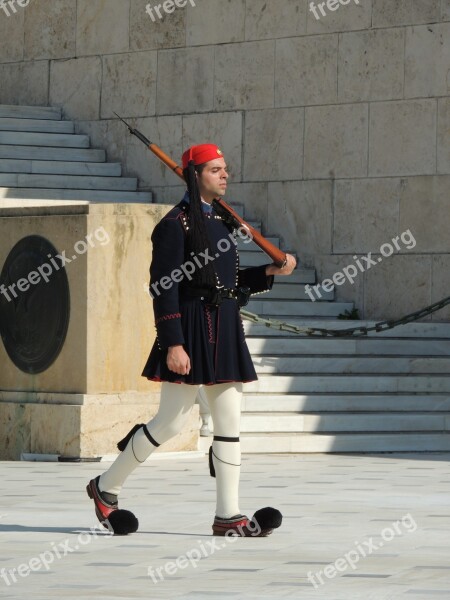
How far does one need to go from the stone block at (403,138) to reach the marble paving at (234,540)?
5100 mm

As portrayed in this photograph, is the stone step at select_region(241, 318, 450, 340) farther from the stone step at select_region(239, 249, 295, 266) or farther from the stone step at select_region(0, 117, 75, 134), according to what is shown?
the stone step at select_region(0, 117, 75, 134)

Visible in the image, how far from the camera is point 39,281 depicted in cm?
1248

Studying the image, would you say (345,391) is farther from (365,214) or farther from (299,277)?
(365,214)

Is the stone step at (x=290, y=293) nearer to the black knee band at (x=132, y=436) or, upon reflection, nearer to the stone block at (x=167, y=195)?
the stone block at (x=167, y=195)

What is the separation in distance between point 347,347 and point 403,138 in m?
2.78

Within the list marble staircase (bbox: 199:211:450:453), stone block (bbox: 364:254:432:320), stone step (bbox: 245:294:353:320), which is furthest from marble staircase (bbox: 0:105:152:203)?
marble staircase (bbox: 199:211:450:453)

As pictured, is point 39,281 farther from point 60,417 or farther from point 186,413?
point 186,413

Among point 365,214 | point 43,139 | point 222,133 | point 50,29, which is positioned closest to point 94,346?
point 365,214

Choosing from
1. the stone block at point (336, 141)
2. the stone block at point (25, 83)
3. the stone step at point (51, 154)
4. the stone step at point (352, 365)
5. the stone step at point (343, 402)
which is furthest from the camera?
the stone block at point (25, 83)

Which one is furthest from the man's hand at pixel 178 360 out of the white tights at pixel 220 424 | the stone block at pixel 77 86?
the stone block at pixel 77 86

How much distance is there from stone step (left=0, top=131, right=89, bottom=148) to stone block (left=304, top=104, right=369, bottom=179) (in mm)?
3307

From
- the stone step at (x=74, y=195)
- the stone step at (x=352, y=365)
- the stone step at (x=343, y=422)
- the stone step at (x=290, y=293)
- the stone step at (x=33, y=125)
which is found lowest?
the stone step at (x=343, y=422)

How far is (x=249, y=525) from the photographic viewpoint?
26.5ft

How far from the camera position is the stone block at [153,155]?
18484mm
